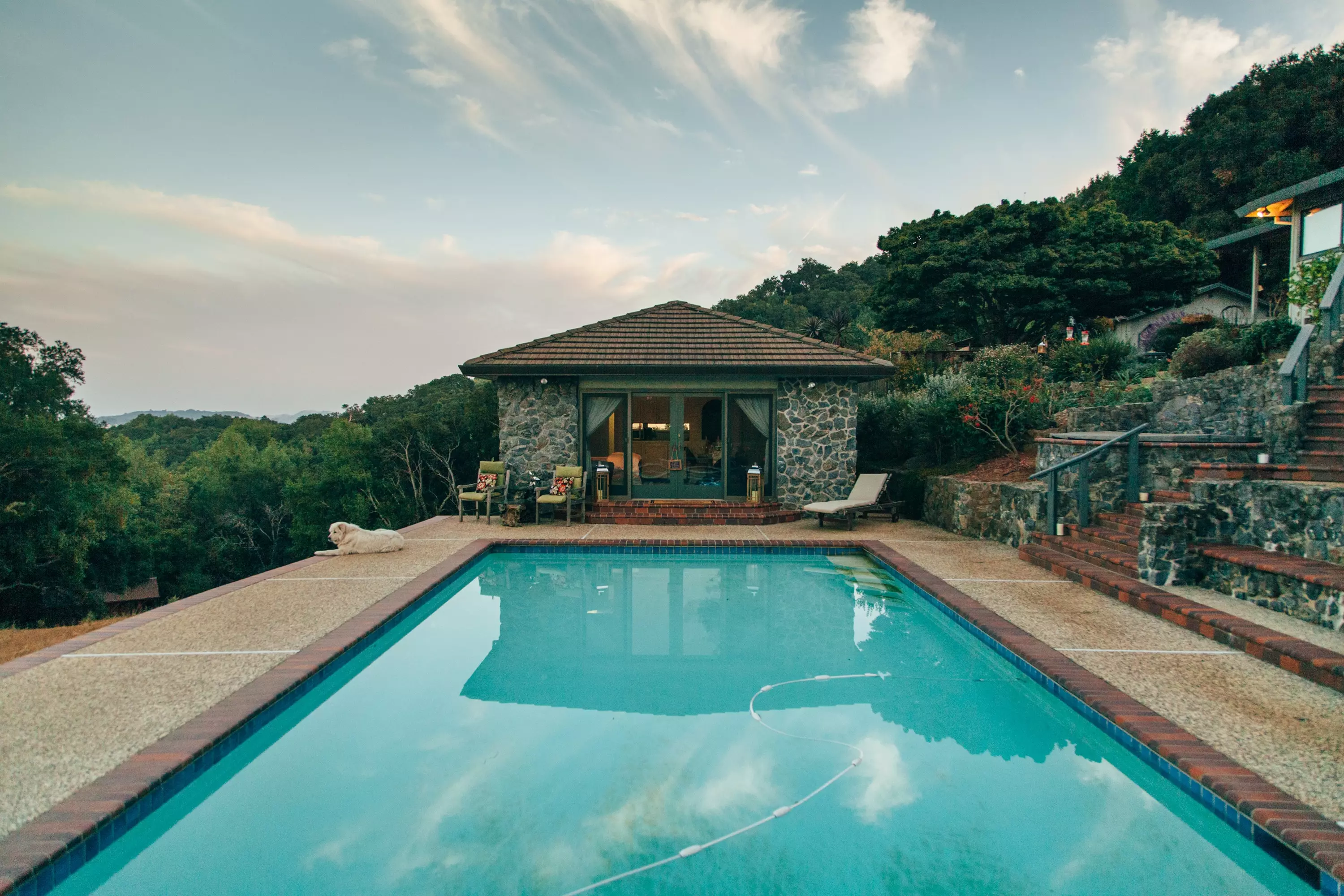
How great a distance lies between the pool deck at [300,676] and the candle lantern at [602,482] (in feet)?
14.5

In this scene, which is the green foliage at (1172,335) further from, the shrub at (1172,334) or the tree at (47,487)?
the tree at (47,487)

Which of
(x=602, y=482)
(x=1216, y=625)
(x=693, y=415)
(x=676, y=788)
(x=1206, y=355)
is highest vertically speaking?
(x=1206, y=355)

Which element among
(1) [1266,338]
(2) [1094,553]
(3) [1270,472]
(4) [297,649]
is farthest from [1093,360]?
(4) [297,649]

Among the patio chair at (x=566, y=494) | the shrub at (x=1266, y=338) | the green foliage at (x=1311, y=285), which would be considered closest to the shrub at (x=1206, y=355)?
the shrub at (x=1266, y=338)

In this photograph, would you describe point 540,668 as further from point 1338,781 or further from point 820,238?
point 820,238

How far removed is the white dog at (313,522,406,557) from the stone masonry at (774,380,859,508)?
6497 millimetres

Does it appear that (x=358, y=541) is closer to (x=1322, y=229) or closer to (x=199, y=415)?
Answer: (x=1322, y=229)

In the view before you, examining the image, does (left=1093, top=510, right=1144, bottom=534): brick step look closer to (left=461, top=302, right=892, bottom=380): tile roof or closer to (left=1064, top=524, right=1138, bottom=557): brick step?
(left=1064, top=524, right=1138, bottom=557): brick step

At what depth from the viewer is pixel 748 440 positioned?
12.1m

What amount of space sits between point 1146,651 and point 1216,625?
0.76 m

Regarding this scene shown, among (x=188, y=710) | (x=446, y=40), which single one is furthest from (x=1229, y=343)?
(x=446, y=40)

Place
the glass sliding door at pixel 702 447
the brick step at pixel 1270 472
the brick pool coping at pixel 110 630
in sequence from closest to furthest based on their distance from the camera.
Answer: the brick pool coping at pixel 110 630, the brick step at pixel 1270 472, the glass sliding door at pixel 702 447

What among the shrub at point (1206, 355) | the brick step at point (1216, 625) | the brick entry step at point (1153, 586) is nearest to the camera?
the brick step at point (1216, 625)

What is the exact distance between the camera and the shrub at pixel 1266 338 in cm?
980
